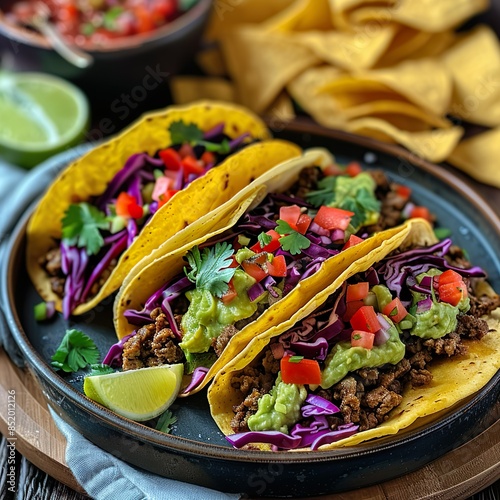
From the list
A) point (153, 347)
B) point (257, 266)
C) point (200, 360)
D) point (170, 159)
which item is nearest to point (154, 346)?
point (153, 347)

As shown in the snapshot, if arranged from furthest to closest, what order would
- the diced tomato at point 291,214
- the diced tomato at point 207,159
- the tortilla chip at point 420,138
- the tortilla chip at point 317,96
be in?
the tortilla chip at point 317,96
the tortilla chip at point 420,138
the diced tomato at point 207,159
the diced tomato at point 291,214

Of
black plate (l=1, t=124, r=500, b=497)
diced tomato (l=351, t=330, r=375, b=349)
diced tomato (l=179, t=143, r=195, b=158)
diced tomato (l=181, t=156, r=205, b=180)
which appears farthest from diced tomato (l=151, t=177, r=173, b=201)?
diced tomato (l=351, t=330, r=375, b=349)

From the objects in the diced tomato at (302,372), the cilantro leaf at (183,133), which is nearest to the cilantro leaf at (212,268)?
the diced tomato at (302,372)

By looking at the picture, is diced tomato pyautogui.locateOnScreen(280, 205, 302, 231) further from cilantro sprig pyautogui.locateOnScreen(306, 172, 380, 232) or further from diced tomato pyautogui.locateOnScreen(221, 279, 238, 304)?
diced tomato pyautogui.locateOnScreen(221, 279, 238, 304)

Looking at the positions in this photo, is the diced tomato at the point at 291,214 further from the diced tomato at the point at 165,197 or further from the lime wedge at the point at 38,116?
the lime wedge at the point at 38,116

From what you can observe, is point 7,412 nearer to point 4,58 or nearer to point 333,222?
point 333,222
